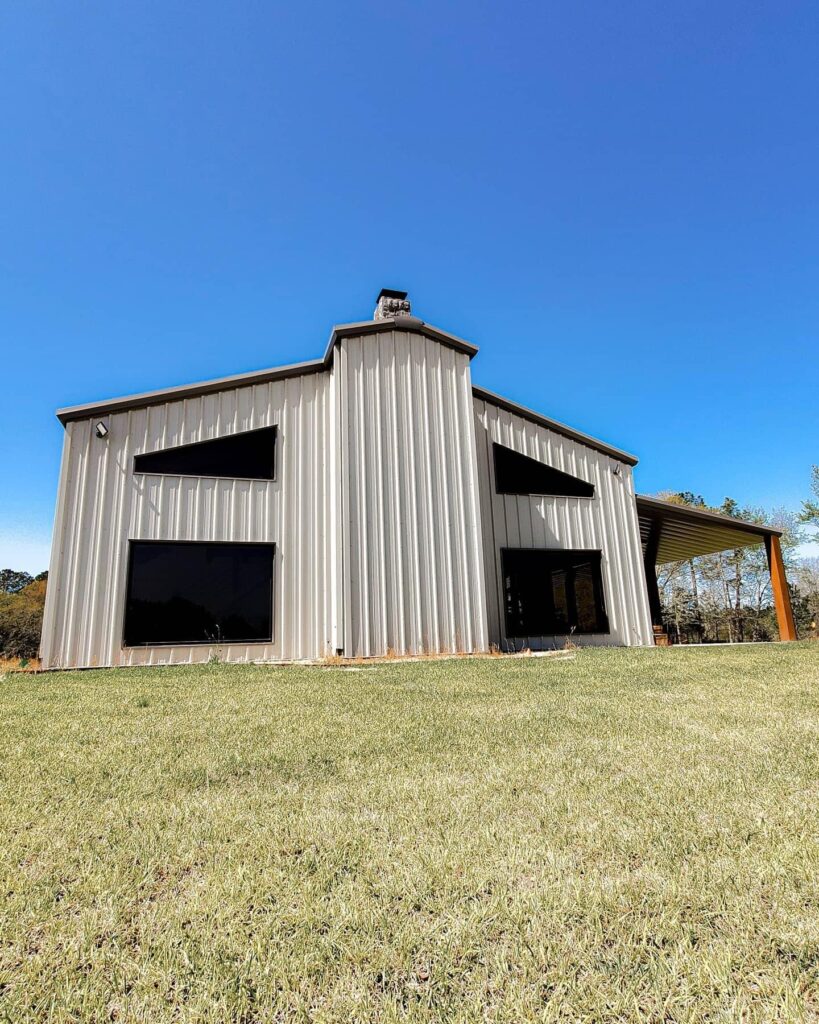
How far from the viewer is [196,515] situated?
8.73 m

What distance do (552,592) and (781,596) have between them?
5.44 m

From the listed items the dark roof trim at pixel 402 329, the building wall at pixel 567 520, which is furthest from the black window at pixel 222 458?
the building wall at pixel 567 520

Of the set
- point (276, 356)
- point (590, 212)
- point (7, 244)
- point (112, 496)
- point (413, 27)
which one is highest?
point (413, 27)

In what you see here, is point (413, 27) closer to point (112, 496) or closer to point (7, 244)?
point (7, 244)

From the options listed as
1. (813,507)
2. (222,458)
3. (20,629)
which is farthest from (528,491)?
(813,507)

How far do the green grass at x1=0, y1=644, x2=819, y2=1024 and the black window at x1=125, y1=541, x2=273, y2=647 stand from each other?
188 inches

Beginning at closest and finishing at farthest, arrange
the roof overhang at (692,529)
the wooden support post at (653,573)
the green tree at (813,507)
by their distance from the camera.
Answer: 1. the roof overhang at (692,529)
2. the wooden support post at (653,573)
3. the green tree at (813,507)

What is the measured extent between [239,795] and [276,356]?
901 centimetres

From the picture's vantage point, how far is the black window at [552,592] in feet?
33.8

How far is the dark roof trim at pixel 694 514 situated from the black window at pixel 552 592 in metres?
2.06

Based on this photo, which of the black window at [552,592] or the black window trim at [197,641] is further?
the black window at [552,592]

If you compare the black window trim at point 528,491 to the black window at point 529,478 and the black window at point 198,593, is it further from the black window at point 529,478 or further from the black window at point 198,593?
the black window at point 198,593

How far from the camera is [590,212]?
11.6 m

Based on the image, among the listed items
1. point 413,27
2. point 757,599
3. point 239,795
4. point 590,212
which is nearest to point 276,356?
point 413,27
